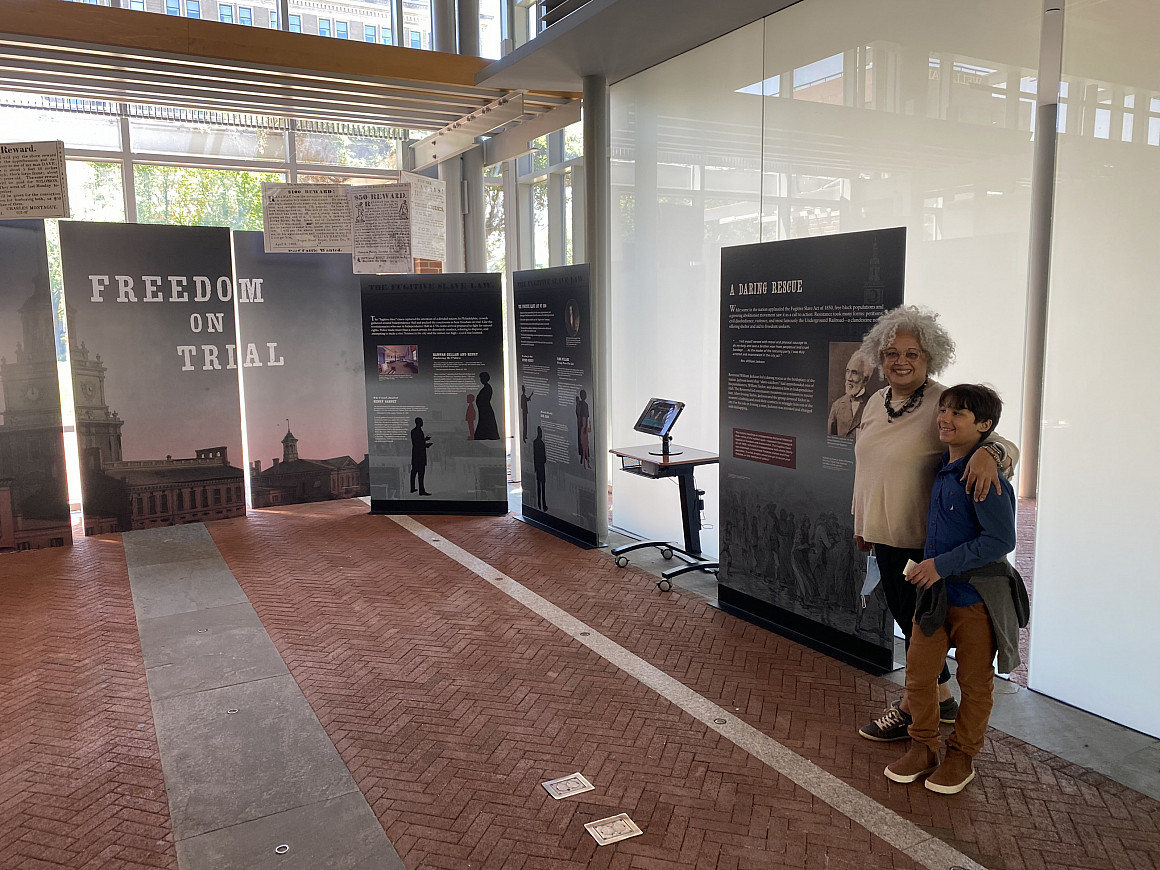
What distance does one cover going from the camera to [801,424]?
5.31 metres

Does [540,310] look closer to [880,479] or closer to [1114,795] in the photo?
[880,479]

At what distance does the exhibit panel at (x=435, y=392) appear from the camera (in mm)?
8969

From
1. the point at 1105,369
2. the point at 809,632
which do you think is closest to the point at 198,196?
the point at 809,632

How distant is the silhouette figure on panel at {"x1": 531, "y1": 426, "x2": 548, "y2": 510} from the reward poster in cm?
282

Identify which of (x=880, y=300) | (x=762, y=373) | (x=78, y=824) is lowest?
(x=78, y=824)

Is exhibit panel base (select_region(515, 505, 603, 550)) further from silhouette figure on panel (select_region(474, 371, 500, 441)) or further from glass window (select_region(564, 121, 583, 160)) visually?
glass window (select_region(564, 121, 583, 160))

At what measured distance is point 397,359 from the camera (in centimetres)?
913

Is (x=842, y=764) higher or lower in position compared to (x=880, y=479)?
lower

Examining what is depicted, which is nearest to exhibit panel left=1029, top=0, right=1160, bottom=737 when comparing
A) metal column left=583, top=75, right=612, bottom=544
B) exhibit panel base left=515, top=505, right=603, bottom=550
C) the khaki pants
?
the khaki pants

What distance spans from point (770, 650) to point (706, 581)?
151cm

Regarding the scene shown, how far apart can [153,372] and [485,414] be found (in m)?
3.50

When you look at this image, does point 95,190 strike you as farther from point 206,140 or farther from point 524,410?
point 524,410

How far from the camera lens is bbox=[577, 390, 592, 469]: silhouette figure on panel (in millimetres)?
7750

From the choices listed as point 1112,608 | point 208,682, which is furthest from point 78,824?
point 1112,608
